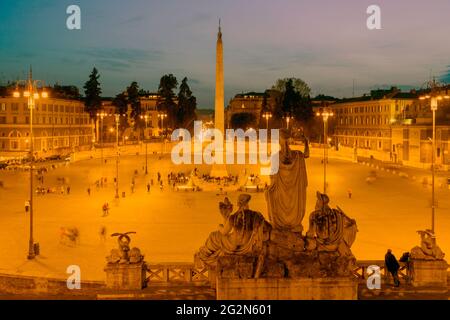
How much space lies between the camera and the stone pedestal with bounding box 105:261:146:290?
1192 centimetres

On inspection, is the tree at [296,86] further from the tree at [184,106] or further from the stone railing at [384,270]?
the stone railing at [384,270]

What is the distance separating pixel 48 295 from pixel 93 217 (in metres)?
18.4

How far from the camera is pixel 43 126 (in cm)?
8988

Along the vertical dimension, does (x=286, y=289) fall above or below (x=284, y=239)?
below

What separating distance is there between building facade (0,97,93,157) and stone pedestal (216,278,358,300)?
7000 centimetres

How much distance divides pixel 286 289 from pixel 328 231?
1547 mm

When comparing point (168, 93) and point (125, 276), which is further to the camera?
point (168, 93)

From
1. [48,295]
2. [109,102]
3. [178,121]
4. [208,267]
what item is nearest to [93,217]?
[48,295]

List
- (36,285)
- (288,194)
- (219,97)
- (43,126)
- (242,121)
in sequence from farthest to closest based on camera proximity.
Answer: (242,121), (43,126), (219,97), (36,285), (288,194)

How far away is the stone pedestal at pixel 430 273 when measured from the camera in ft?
40.0

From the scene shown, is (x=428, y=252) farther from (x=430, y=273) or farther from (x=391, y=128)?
(x=391, y=128)

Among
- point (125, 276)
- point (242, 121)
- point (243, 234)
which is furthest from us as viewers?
point (242, 121)

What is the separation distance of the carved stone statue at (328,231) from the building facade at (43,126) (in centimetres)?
7008

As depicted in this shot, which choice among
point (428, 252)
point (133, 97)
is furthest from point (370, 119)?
point (428, 252)
